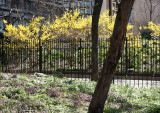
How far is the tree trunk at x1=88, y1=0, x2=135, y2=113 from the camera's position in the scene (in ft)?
16.9

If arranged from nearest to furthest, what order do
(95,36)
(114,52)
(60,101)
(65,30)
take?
(114,52) → (60,101) → (95,36) → (65,30)

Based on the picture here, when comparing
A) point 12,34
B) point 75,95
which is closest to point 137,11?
point 12,34

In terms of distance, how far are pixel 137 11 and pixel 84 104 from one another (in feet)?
95.5

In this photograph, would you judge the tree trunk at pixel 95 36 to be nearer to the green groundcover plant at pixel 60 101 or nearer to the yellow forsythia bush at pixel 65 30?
the green groundcover plant at pixel 60 101

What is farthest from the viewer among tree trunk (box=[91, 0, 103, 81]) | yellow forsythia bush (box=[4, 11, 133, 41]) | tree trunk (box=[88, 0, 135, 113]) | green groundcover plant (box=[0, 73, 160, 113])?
yellow forsythia bush (box=[4, 11, 133, 41])

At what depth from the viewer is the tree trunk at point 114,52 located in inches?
203

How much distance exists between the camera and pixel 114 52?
17.2 feet

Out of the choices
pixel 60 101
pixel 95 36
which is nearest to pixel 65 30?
pixel 95 36

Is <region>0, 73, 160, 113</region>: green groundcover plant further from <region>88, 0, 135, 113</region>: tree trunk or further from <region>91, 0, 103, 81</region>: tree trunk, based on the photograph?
<region>91, 0, 103, 81</region>: tree trunk

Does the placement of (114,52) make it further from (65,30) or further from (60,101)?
(65,30)

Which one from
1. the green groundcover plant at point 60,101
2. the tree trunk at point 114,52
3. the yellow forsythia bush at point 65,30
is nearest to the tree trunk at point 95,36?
the green groundcover plant at point 60,101

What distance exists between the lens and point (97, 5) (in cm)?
1115

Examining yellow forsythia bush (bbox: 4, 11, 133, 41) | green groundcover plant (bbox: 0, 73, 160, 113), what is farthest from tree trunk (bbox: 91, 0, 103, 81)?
yellow forsythia bush (bbox: 4, 11, 133, 41)

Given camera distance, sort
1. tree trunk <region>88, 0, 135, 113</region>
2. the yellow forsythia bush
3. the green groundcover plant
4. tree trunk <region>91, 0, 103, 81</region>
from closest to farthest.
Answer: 1. tree trunk <region>88, 0, 135, 113</region>
2. the green groundcover plant
3. tree trunk <region>91, 0, 103, 81</region>
4. the yellow forsythia bush
